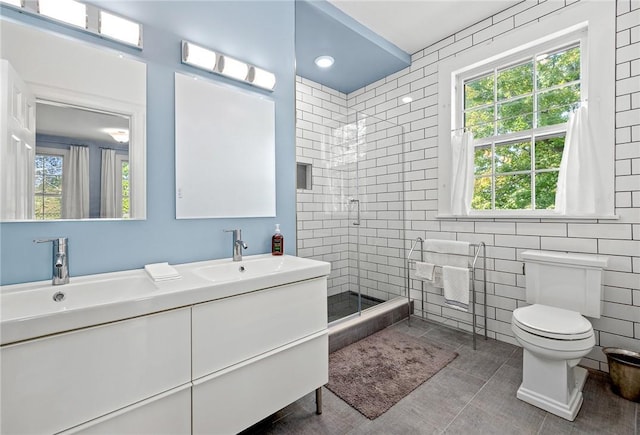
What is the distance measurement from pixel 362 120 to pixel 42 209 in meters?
2.74

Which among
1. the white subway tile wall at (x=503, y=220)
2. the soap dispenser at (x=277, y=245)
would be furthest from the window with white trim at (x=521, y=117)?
the soap dispenser at (x=277, y=245)

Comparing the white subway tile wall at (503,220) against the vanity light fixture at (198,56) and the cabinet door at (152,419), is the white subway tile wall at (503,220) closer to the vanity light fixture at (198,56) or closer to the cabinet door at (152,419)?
the vanity light fixture at (198,56)

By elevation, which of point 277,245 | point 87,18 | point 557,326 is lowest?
point 557,326

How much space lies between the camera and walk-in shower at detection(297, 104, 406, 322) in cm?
309

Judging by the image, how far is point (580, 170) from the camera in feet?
6.49

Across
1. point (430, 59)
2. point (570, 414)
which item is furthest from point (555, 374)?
point (430, 59)

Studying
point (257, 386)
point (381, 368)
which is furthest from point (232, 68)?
point (381, 368)

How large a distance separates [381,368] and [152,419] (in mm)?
1539

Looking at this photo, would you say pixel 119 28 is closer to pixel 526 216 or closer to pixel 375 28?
pixel 375 28

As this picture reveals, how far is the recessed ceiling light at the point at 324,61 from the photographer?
2.95 metres

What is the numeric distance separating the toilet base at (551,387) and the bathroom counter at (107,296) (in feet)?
4.74

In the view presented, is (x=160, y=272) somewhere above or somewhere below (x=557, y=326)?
above

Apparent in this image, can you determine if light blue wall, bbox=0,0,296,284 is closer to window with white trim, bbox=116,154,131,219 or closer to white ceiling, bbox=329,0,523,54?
window with white trim, bbox=116,154,131,219

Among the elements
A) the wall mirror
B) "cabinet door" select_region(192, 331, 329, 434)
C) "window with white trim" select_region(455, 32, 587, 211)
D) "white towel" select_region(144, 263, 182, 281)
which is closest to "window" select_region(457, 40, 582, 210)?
"window with white trim" select_region(455, 32, 587, 211)
